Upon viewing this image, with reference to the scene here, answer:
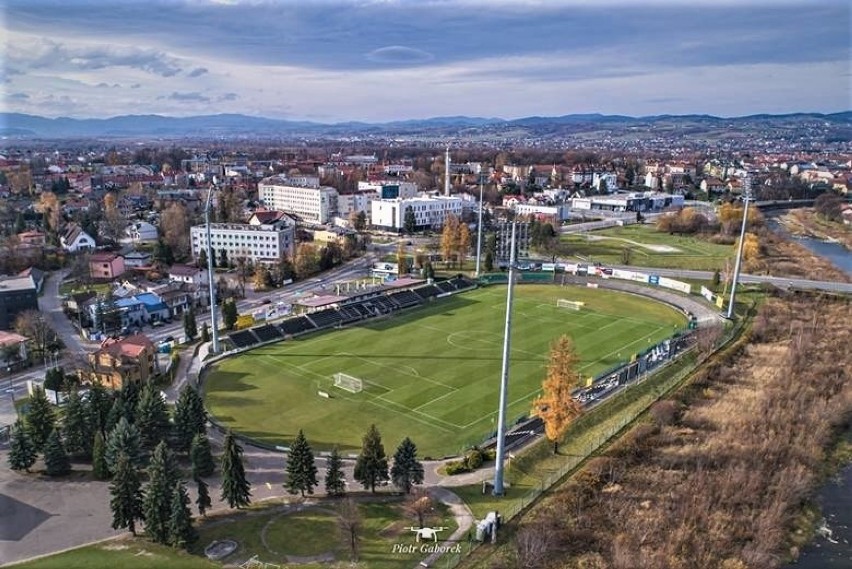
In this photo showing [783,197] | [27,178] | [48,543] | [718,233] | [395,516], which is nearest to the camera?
[48,543]

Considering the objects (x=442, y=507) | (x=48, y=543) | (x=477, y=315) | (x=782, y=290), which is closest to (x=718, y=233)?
(x=782, y=290)

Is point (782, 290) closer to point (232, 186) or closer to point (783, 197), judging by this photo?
point (783, 197)

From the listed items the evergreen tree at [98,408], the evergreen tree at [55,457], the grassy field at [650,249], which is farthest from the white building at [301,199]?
the evergreen tree at [55,457]

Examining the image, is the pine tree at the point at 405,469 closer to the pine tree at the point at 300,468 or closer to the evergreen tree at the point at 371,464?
the evergreen tree at the point at 371,464

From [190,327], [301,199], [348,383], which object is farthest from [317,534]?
[301,199]

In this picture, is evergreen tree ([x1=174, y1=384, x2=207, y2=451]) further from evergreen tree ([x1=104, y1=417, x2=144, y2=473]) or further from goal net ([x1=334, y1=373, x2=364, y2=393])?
goal net ([x1=334, y1=373, x2=364, y2=393])
